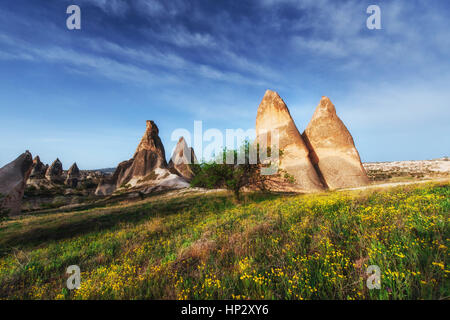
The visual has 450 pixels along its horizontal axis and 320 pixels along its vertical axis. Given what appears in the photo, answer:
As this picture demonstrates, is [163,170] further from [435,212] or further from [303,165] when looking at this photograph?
[435,212]

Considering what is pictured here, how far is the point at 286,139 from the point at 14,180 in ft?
131

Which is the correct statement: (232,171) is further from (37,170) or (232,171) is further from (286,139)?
(37,170)

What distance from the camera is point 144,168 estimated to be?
5284cm

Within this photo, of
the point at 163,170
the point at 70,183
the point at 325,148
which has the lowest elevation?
the point at 70,183

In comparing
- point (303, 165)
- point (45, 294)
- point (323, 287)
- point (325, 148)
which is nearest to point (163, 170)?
point (303, 165)

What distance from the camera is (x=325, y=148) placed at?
31281 millimetres

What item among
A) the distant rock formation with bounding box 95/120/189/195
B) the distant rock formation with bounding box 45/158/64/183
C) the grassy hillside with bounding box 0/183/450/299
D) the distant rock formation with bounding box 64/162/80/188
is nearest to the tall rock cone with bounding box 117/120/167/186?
the distant rock formation with bounding box 95/120/189/195

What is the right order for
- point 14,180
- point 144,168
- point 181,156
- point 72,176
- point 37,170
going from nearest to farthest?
point 14,180, point 144,168, point 181,156, point 37,170, point 72,176

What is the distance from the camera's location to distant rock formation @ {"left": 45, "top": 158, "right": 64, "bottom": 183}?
73.2 meters

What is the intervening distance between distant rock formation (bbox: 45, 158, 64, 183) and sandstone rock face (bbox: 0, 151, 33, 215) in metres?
66.9

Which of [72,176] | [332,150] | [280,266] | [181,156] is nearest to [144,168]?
[181,156]

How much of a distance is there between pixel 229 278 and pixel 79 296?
3.08 m

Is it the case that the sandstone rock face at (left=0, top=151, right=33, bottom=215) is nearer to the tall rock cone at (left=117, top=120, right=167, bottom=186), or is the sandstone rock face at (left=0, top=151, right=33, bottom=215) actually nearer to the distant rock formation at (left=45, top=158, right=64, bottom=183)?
the tall rock cone at (left=117, top=120, right=167, bottom=186)
